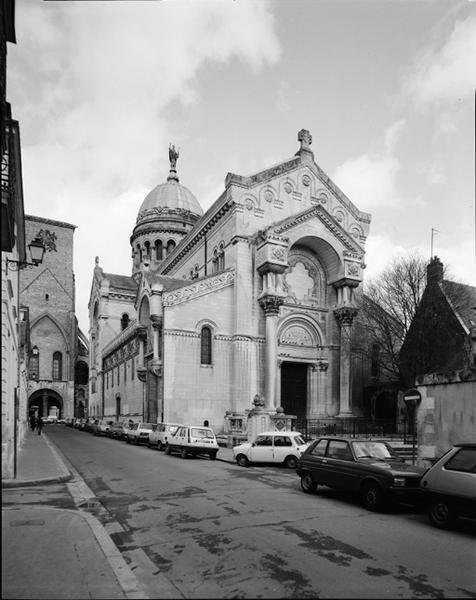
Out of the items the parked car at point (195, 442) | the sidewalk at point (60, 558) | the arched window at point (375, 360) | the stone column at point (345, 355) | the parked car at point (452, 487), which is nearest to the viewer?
the sidewalk at point (60, 558)

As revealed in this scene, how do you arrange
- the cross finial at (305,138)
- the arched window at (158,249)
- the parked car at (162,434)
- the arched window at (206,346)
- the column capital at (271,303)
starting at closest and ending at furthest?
1. the parked car at (162,434)
2. the arched window at (206,346)
3. the column capital at (271,303)
4. the cross finial at (305,138)
5. the arched window at (158,249)

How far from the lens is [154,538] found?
757cm

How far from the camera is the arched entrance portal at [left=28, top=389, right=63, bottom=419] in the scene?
65.6m

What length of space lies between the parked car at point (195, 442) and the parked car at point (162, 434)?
5.97 ft

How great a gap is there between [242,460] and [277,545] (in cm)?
1114

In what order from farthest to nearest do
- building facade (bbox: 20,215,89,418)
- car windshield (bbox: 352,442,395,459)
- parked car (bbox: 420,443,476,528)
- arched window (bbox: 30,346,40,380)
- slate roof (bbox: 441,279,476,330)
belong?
building facade (bbox: 20,215,89,418), arched window (bbox: 30,346,40,380), slate roof (bbox: 441,279,476,330), car windshield (bbox: 352,442,395,459), parked car (bbox: 420,443,476,528)

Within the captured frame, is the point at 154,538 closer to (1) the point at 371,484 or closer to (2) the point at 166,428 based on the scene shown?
(1) the point at 371,484

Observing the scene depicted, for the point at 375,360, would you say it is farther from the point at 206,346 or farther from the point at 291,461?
the point at 291,461

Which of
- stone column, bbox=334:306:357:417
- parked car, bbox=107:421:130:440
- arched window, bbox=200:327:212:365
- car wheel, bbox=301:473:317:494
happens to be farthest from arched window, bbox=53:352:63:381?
car wheel, bbox=301:473:317:494

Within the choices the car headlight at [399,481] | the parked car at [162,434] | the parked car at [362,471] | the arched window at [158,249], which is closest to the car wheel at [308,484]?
the parked car at [362,471]

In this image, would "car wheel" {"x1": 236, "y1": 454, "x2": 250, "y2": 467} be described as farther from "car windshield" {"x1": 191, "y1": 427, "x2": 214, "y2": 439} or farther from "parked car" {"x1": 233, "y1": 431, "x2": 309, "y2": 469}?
"car windshield" {"x1": 191, "y1": 427, "x2": 214, "y2": 439}

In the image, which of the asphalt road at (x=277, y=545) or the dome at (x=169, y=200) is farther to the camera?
the dome at (x=169, y=200)

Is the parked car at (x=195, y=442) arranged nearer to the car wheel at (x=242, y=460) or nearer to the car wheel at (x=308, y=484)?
the car wheel at (x=242, y=460)

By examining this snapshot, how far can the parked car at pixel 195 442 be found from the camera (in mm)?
19969
